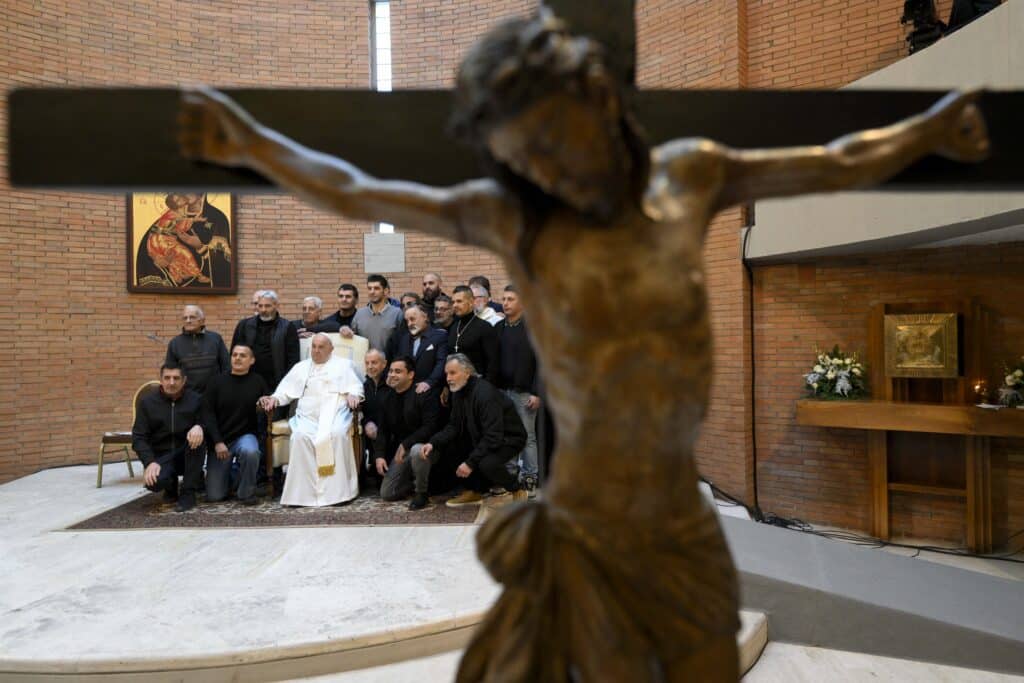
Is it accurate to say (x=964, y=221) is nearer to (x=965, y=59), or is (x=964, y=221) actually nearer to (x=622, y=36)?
(x=965, y=59)

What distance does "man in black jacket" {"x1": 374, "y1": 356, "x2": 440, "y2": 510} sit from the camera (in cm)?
634

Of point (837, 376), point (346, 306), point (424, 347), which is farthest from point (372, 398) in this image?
point (837, 376)

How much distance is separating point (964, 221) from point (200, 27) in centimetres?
987

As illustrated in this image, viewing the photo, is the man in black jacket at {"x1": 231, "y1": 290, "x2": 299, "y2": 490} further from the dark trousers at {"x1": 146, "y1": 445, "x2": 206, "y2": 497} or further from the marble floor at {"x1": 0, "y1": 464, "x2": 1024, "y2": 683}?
the marble floor at {"x1": 0, "y1": 464, "x2": 1024, "y2": 683}

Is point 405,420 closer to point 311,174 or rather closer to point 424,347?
point 424,347

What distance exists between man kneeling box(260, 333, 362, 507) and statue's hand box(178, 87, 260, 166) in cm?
537

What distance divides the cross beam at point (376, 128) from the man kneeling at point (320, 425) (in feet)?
16.9

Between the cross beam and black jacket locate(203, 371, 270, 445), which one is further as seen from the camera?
black jacket locate(203, 371, 270, 445)

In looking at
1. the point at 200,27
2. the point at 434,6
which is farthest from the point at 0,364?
the point at 434,6

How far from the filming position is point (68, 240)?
357 inches

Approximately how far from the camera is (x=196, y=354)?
23.8 ft

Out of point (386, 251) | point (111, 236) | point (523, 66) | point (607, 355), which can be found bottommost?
point (607, 355)

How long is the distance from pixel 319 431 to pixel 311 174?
5.56 m

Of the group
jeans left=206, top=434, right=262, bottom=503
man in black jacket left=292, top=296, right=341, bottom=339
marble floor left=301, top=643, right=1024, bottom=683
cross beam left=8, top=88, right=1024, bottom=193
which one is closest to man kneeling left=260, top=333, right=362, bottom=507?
jeans left=206, top=434, right=262, bottom=503
